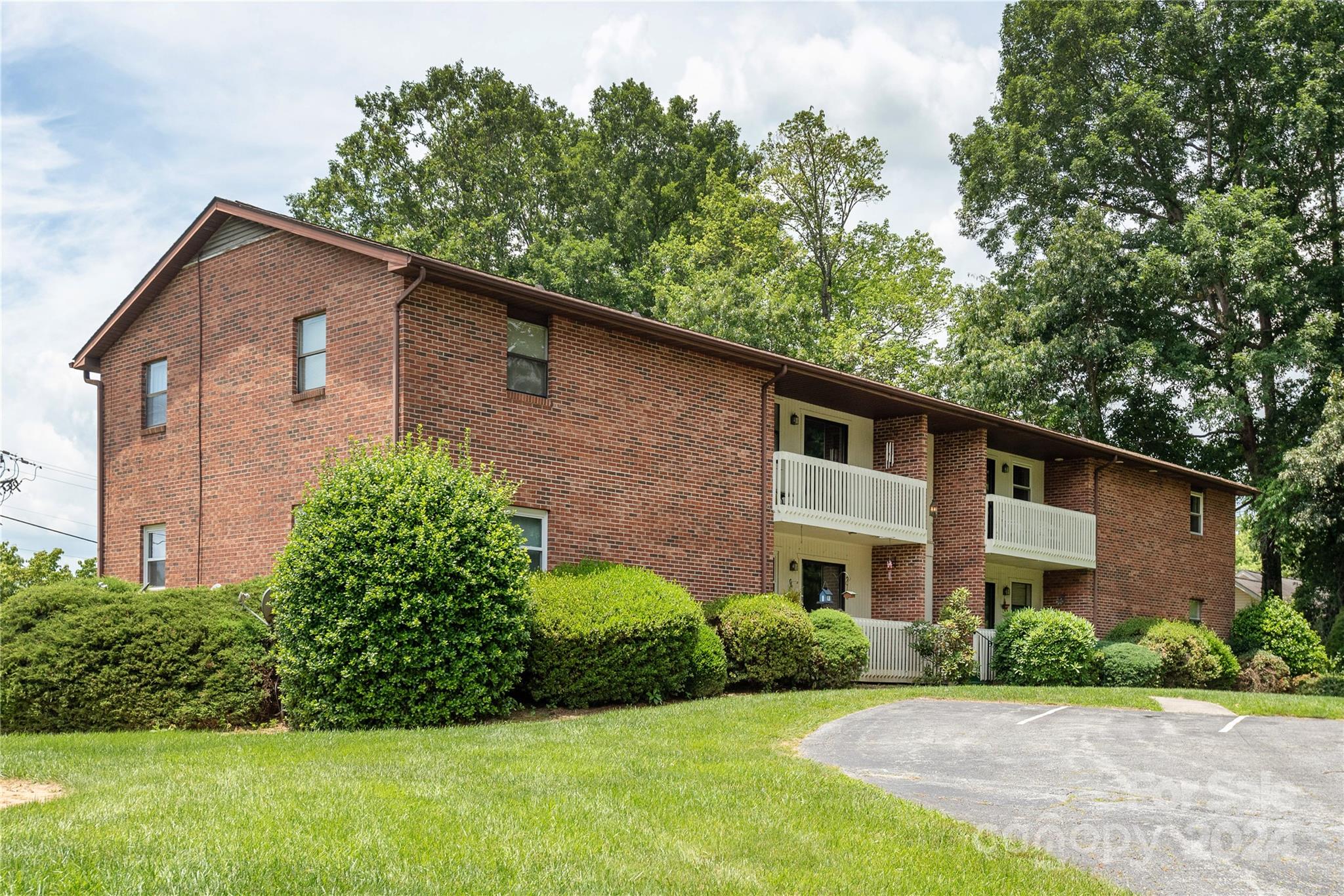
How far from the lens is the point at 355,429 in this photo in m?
17.0

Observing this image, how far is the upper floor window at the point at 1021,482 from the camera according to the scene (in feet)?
96.4

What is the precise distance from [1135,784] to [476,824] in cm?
554

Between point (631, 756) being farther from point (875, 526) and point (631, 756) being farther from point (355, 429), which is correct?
point (875, 526)

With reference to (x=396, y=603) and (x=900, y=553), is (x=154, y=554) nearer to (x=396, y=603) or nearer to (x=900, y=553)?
(x=396, y=603)

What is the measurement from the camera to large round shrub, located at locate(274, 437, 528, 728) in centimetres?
1370

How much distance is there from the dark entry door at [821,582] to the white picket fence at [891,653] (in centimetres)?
136

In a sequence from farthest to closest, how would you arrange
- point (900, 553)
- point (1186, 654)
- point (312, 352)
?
1. point (1186, 654)
2. point (900, 553)
3. point (312, 352)

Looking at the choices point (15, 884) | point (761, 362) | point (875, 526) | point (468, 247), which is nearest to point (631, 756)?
point (15, 884)

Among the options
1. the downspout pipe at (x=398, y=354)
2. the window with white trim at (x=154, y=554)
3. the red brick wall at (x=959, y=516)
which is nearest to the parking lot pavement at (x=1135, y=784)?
the downspout pipe at (x=398, y=354)

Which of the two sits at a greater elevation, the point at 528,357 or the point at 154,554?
the point at 528,357

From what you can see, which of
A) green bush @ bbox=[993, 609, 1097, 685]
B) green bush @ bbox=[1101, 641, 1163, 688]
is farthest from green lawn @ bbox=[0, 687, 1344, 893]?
green bush @ bbox=[1101, 641, 1163, 688]

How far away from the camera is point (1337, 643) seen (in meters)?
31.1

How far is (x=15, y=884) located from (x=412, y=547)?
320 inches

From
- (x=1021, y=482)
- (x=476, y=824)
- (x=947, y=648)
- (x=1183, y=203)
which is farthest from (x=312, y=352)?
(x=1183, y=203)
